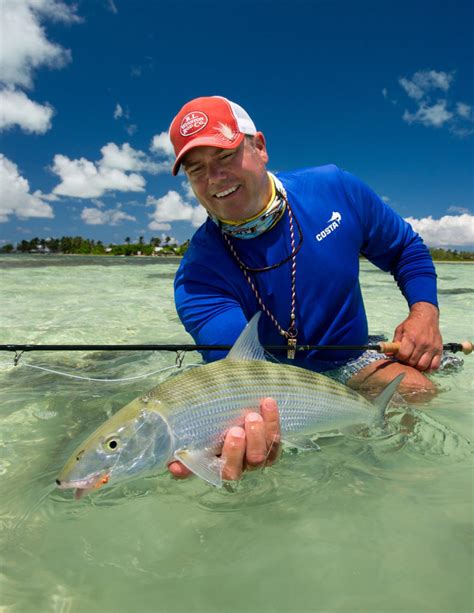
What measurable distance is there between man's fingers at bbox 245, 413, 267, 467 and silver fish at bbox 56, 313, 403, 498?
0.07 m

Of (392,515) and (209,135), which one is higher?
(209,135)

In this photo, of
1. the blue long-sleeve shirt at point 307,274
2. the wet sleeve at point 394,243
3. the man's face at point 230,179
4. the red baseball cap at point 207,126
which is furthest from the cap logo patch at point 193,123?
the wet sleeve at point 394,243

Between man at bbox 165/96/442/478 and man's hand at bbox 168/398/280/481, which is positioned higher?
man at bbox 165/96/442/478

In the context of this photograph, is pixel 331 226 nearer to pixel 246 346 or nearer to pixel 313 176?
pixel 313 176

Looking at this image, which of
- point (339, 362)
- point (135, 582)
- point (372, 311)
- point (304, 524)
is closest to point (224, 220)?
point (339, 362)

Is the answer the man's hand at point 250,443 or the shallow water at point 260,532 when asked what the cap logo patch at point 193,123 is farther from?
the shallow water at point 260,532

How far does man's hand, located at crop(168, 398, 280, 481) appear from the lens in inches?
72.1

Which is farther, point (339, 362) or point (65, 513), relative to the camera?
point (339, 362)

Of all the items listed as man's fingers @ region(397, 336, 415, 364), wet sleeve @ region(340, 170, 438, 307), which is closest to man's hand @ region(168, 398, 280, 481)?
man's fingers @ region(397, 336, 415, 364)

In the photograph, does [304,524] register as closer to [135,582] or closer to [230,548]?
[230,548]

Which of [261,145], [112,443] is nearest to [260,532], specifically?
[112,443]

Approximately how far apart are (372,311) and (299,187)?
5727 mm

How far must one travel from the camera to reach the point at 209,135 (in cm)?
249

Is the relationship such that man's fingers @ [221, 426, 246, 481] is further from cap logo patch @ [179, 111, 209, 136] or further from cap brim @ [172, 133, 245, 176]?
cap logo patch @ [179, 111, 209, 136]
